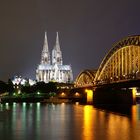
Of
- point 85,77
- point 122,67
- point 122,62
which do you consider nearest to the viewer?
point 122,62

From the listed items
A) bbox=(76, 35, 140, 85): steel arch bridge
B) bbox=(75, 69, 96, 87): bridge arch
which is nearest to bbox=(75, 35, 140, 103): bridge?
bbox=(76, 35, 140, 85): steel arch bridge

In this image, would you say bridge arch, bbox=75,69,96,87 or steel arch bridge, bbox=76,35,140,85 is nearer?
steel arch bridge, bbox=76,35,140,85

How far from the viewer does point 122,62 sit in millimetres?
115438

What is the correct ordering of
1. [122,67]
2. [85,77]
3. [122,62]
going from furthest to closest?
[85,77], [122,67], [122,62]

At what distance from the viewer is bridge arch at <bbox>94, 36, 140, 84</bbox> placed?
98.4 metres

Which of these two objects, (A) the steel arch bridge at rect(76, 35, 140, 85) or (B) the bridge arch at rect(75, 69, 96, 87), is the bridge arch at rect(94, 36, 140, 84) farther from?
(B) the bridge arch at rect(75, 69, 96, 87)

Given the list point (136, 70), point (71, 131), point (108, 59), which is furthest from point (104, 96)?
point (71, 131)

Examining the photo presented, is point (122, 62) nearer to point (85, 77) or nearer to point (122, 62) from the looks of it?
point (122, 62)

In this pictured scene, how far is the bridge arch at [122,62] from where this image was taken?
98.4 meters

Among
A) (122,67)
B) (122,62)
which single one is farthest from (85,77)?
(122,62)

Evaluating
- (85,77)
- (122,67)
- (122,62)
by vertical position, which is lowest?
(122,67)

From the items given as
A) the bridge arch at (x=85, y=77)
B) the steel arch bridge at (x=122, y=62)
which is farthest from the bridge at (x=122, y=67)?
the bridge arch at (x=85, y=77)

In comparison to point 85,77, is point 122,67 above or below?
below

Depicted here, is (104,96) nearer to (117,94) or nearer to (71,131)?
(117,94)
